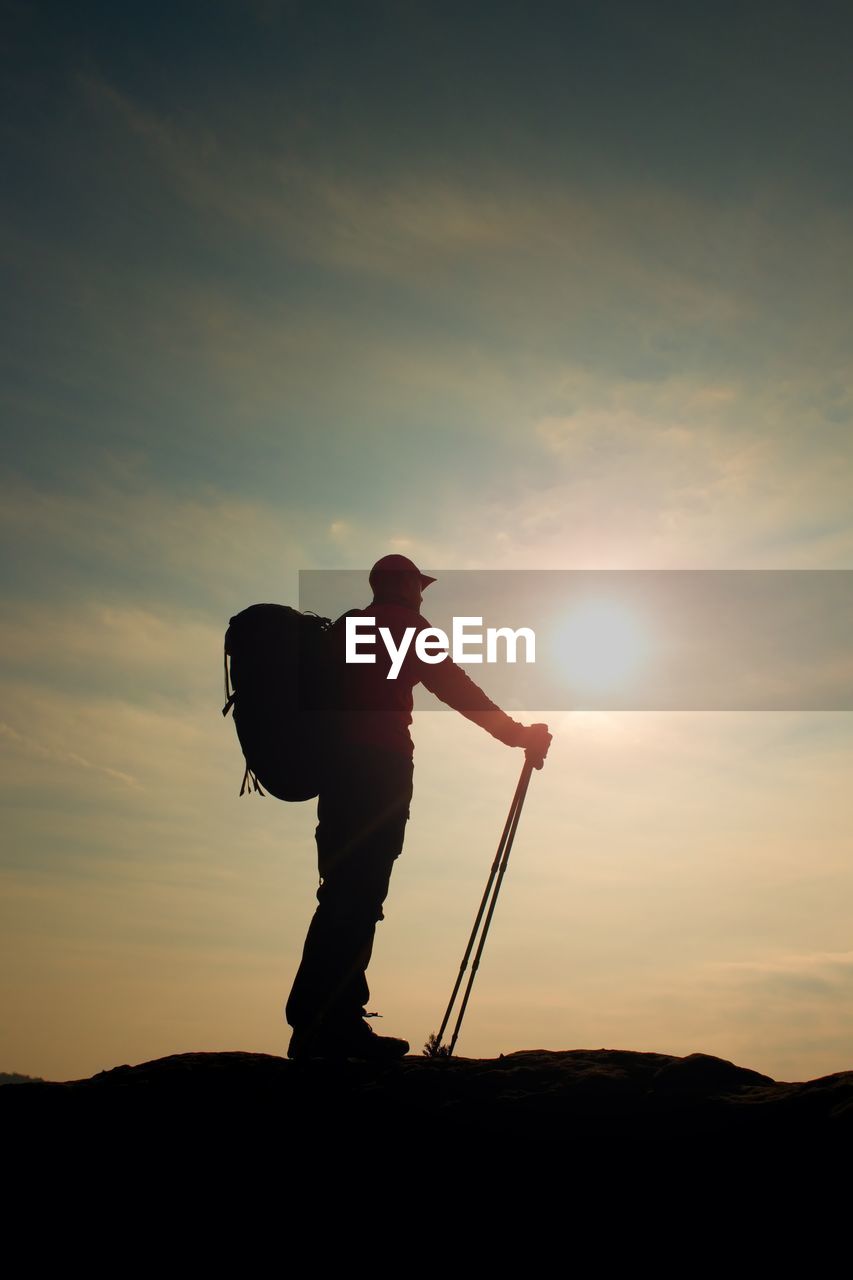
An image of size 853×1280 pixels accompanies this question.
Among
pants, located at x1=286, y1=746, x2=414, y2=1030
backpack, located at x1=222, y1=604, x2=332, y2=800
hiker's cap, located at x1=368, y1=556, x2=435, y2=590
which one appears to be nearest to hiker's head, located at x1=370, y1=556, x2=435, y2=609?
hiker's cap, located at x1=368, y1=556, x2=435, y2=590

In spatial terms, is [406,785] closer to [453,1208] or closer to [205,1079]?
[205,1079]

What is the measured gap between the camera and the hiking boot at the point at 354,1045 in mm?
7168

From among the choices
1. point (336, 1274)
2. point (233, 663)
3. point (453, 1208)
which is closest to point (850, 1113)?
point (453, 1208)

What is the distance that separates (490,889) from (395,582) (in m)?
2.73

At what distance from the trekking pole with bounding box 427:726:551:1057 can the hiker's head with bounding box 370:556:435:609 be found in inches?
65.1

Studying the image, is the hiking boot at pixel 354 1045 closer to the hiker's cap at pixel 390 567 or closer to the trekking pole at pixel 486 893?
the trekking pole at pixel 486 893

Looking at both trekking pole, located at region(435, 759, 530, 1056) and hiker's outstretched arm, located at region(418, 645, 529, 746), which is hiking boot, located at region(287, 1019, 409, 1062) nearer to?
trekking pole, located at region(435, 759, 530, 1056)

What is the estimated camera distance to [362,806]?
771 centimetres

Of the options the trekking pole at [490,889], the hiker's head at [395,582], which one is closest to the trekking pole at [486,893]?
the trekking pole at [490,889]

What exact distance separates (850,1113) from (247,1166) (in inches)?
119

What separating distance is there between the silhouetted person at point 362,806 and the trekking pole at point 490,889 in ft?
1.44

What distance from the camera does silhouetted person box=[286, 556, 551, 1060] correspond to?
287 inches

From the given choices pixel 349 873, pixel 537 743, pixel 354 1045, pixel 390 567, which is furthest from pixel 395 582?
pixel 354 1045

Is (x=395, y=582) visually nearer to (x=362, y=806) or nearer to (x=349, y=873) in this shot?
(x=362, y=806)
